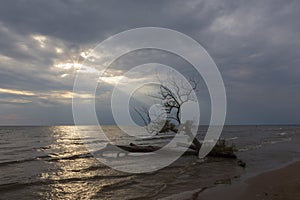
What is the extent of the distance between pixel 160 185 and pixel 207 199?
414 centimetres

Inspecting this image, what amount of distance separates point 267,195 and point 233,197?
1.33 m

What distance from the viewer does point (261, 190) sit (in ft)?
39.4

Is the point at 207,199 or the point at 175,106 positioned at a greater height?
the point at 175,106

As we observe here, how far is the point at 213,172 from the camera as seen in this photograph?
18.8 metres

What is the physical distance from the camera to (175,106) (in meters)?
27.2

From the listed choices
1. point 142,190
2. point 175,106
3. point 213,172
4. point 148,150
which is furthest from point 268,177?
point 148,150

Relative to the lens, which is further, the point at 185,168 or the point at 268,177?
the point at 185,168

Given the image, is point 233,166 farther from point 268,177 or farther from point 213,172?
point 268,177

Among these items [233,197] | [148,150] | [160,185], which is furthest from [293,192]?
[148,150]

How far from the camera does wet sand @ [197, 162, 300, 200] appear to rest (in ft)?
35.4

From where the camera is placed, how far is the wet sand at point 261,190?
1078cm

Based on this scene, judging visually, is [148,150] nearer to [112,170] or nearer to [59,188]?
[112,170]

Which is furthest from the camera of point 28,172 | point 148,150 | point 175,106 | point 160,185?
point 148,150

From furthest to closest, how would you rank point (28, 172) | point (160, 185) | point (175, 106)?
point (175, 106)
point (28, 172)
point (160, 185)
